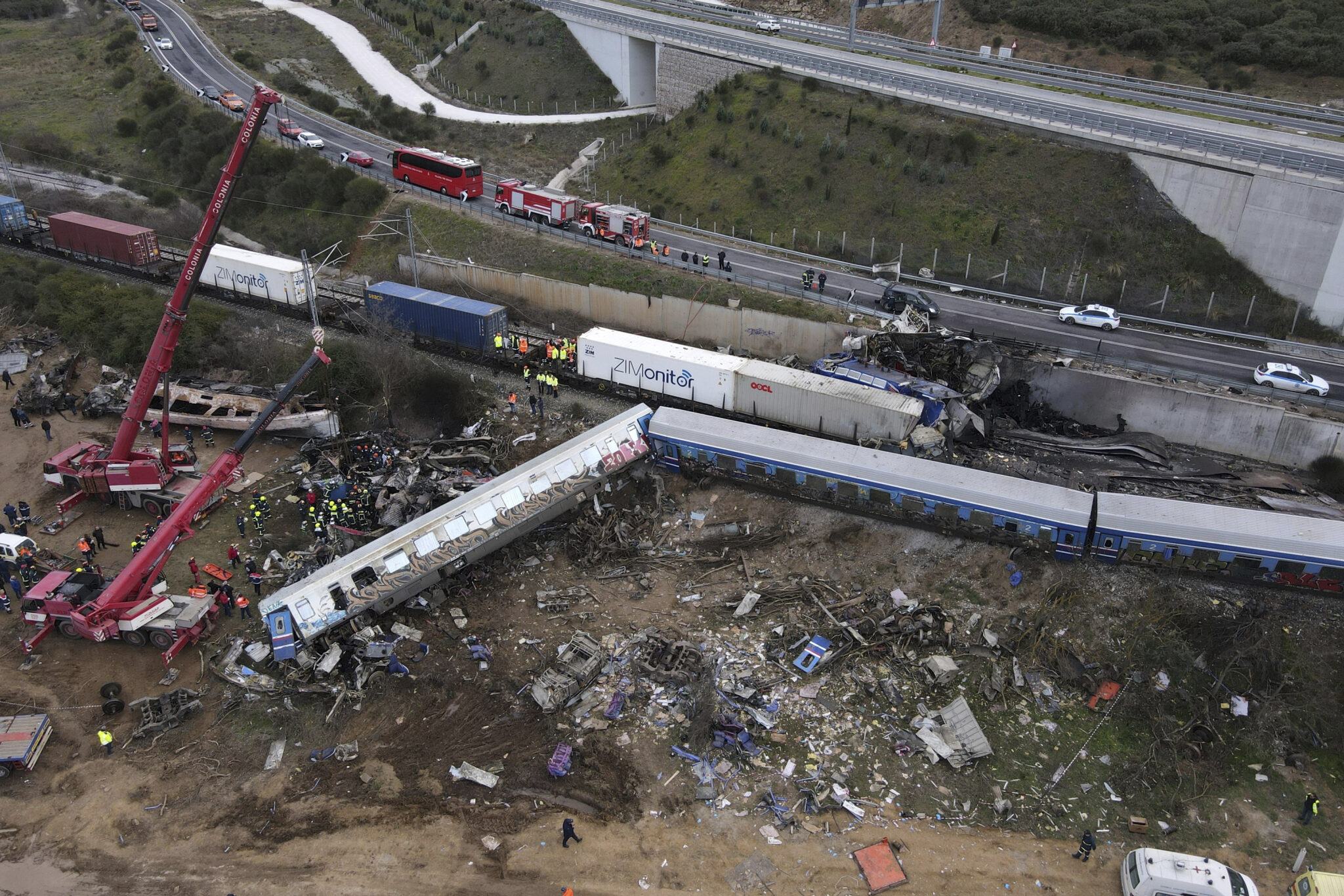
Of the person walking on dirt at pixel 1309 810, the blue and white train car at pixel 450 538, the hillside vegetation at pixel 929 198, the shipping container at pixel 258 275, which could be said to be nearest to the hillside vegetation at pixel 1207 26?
the hillside vegetation at pixel 929 198

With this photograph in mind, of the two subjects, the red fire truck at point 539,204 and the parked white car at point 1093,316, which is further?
the red fire truck at point 539,204

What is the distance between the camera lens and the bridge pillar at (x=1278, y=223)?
128 ft

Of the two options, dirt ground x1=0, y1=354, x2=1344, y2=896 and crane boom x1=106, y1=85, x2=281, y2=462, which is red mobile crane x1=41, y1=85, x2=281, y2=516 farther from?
dirt ground x1=0, y1=354, x2=1344, y2=896

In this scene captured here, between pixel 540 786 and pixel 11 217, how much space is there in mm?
49676

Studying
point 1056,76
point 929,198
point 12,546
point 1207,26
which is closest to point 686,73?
point 929,198

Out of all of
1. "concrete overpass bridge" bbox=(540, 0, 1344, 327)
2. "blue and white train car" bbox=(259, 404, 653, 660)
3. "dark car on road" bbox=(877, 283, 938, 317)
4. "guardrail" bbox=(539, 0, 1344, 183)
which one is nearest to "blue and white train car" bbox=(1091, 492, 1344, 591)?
"dark car on road" bbox=(877, 283, 938, 317)

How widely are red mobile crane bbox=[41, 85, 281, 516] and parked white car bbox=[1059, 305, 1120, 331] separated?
1350 inches

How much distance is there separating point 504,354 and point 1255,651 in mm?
30297

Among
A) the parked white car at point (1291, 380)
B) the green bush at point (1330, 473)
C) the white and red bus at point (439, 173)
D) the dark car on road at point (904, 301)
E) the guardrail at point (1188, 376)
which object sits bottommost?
the green bush at point (1330, 473)

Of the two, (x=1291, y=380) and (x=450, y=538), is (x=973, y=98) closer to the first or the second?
(x=1291, y=380)

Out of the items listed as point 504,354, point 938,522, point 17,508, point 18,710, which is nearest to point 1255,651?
point 938,522

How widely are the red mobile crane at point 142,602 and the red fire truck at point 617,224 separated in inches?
960

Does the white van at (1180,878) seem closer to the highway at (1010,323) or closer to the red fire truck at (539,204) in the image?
the highway at (1010,323)

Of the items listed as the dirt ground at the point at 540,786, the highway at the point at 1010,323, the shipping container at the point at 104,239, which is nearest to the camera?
the dirt ground at the point at 540,786
